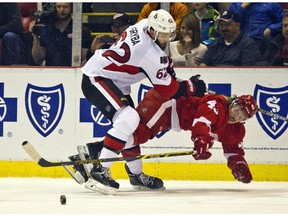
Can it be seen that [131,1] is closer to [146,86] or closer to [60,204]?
[146,86]

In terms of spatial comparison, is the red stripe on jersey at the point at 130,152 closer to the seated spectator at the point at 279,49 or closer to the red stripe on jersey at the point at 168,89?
the red stripe on jersey at the point at 168,89

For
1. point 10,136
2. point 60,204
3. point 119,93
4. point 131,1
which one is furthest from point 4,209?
point 131,1

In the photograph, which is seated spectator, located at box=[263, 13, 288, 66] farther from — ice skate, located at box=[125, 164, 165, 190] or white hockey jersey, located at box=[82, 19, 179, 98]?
ice skate, located at box=[125, 164, 165, 190]

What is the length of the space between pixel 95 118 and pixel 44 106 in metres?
0.49

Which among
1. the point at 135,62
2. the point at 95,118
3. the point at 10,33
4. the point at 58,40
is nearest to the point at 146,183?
the point at 135,62

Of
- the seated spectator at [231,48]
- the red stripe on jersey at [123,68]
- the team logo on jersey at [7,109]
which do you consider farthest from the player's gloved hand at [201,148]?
the team logo on jersey at [7,109]

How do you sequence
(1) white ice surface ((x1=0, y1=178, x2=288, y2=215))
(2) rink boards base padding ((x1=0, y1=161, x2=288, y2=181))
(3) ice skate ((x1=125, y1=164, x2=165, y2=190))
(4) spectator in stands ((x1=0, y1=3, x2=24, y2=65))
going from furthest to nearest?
(4) spectator in stands ((x1=0, y1=3, x2=24, y2=65)), (2) rink boards base padding ((x1=0, y1=161, x2=288, y2=181)), (3) ice skate ((x1=125, y1=164, x2=165, y2=190)), (1) white ice surface ((x1=0, y1=178, x2=288, y2=215))

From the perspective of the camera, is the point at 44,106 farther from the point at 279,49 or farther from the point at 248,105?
the point at 248,105

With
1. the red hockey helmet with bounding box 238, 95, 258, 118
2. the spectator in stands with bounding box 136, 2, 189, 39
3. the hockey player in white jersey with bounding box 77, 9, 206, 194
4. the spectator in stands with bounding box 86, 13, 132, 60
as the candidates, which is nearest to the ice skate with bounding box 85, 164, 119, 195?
the hockey player in white jersey with bounding box 77, 9, 206, 194

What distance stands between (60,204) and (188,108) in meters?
1.80

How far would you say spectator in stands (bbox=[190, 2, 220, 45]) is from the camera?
9.10 m

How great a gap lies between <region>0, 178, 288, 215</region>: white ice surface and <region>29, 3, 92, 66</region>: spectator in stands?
1.14 m

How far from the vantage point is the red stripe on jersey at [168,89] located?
24.5ft

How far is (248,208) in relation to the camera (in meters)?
6.11
